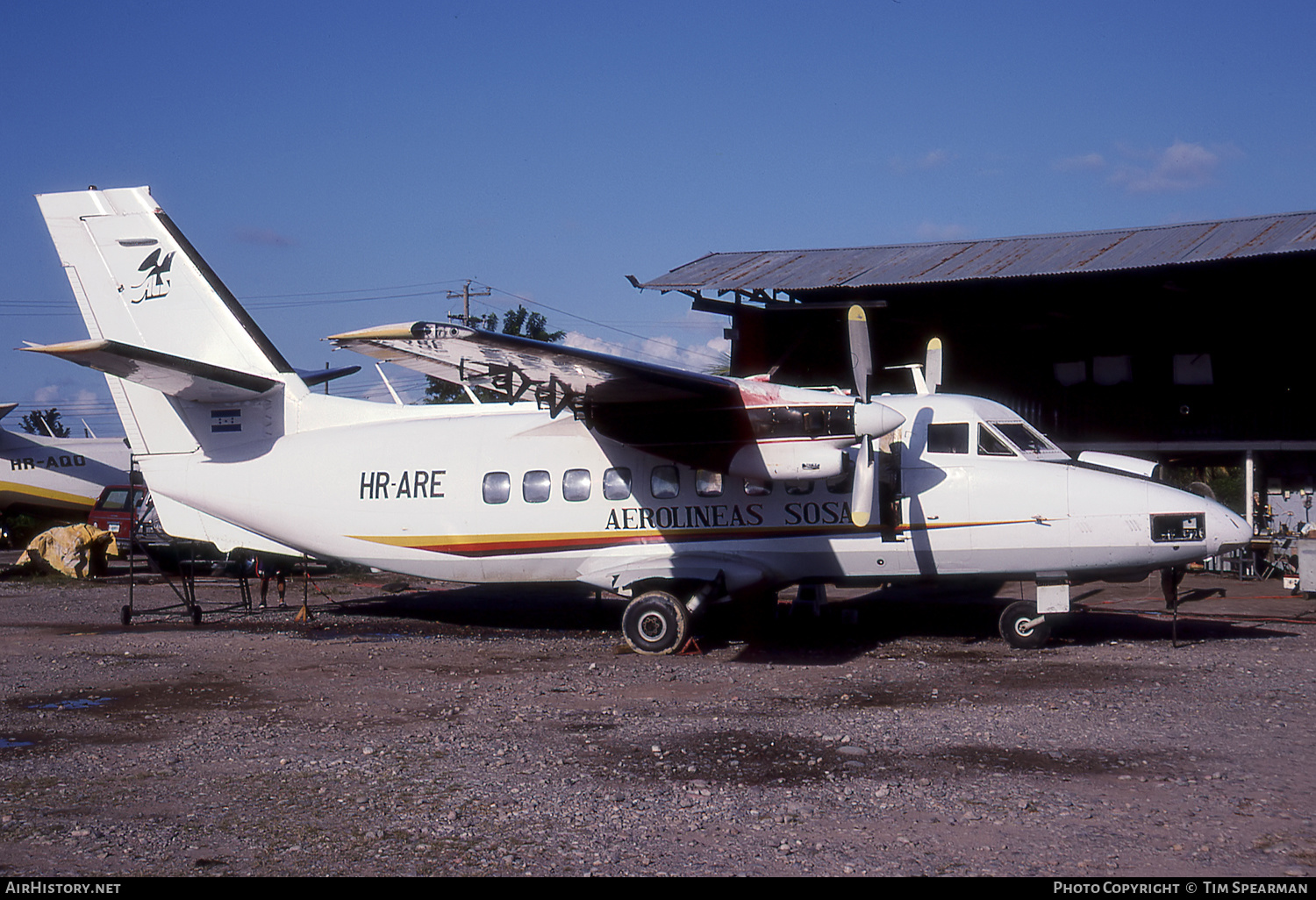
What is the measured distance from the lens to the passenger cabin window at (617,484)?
45.6 ft

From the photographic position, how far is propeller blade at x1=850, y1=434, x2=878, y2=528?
11.9m

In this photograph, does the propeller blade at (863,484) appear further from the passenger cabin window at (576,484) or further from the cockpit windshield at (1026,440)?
the passenger cabin window at (576,484)

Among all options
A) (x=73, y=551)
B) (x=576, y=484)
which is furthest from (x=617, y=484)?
(x=73, y=551)

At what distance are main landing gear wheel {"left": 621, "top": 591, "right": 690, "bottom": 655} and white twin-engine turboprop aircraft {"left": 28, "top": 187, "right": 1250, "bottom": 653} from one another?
33 millimetres

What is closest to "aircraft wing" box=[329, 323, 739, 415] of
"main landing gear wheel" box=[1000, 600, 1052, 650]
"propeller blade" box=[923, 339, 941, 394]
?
"propeller blade" box=[923, 339, 941, 394]

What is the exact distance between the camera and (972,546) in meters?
12.9

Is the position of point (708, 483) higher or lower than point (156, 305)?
lower

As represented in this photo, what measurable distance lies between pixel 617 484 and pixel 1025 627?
5.36 metres

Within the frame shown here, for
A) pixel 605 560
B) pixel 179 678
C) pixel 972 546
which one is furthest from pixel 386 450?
pixel 972 546

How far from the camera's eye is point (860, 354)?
41.1ft

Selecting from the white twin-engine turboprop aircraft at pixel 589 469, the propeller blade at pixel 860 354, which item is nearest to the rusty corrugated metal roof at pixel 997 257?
the white twin-engine turboprop aircraft at pixel 589 469

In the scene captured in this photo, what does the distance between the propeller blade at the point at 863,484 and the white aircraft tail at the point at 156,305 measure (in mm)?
8284

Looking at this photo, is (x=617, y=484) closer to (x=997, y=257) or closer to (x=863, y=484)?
(x=863, y=484)

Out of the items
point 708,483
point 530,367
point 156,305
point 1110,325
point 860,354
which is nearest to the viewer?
point 530,367
